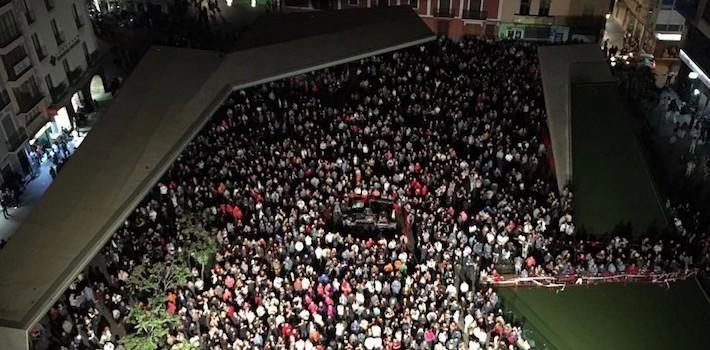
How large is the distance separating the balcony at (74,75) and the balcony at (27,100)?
3.08 m

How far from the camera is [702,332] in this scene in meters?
23.6

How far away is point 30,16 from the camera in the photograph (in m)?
32.5

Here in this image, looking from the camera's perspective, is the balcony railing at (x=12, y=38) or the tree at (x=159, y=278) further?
the balcony railing at (x=12, y=38)

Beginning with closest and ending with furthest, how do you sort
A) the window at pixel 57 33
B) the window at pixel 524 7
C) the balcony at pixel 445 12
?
the window at pixel 57 33, the window at pixel 524 7, the balcony at pixel 445 12

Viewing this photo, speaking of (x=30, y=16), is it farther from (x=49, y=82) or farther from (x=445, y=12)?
(x=445, y=12)

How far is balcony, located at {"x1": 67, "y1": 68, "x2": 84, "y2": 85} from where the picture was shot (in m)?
35.9

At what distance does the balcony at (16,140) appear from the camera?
30578 mm

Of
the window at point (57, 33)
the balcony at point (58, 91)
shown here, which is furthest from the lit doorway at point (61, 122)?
the window at point (57, 33)

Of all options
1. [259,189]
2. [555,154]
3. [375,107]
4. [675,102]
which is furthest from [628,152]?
[259,189]

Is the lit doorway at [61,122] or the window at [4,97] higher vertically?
the window at [4,97]

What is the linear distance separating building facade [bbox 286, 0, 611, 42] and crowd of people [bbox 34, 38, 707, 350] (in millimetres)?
8918

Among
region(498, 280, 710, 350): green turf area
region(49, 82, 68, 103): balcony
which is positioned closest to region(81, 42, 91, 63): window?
region(49, 82, 68, 103): balcony

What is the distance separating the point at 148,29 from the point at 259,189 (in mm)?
23651

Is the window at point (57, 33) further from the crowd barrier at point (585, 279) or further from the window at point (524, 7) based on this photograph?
the window at point (524, 7)
